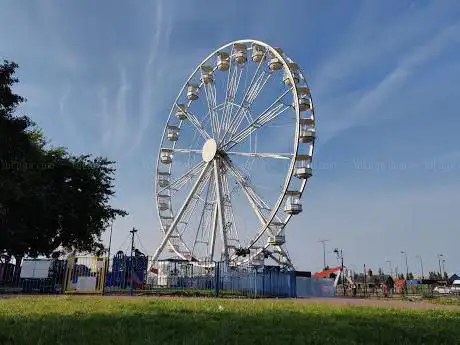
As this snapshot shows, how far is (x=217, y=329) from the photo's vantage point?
7.19 meters

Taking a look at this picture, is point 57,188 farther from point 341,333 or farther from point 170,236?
point 341,333

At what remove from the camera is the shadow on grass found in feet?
20.8

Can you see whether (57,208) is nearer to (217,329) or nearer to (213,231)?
(213,231)

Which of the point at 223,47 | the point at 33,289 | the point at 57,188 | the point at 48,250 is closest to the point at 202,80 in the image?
the point at 223,47

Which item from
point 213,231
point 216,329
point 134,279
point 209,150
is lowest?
point 216,329

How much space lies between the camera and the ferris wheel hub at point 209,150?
34.8 m

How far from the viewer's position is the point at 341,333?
24.1ft

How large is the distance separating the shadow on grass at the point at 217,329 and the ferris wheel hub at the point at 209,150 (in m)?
25.4

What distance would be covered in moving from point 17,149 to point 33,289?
1136 cm

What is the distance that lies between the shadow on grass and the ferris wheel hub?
83.4 feet

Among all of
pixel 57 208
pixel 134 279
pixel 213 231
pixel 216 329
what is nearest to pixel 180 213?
pixel 213 231

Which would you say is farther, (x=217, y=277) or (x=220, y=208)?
(x=220, y=208)

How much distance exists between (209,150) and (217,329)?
2841 centimetres

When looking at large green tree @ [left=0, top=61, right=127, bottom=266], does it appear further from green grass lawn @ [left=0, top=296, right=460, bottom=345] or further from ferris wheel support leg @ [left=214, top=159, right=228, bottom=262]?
green grass lawn @ [left=0, top=296, right=460, bottom=345]
